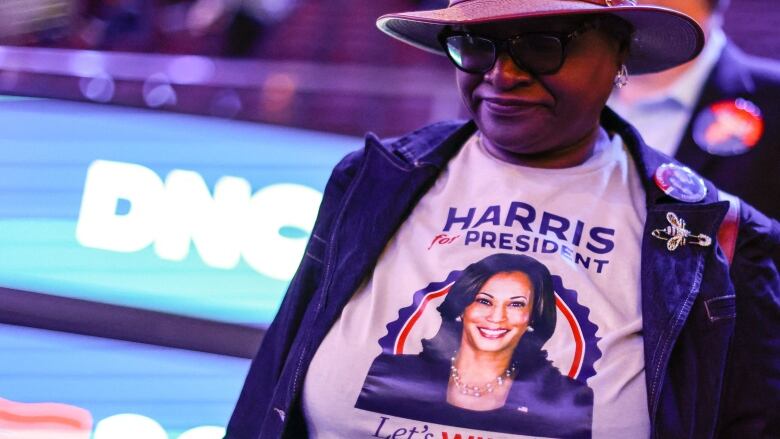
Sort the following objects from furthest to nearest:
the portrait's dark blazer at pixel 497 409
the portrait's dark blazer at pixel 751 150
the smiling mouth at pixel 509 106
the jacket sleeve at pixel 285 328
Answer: the portrait's dark blazer at pixel 751 150, the jacket sleeve at pixel 285 328, the smiling mouth at pixel 509 106, the portrait's dark blazer at pixel 497 409

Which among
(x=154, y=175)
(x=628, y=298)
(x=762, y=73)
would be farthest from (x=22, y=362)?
(x=762, y=73)

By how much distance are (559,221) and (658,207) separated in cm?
18

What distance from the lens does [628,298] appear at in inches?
69.4

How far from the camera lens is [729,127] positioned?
2.64 metres

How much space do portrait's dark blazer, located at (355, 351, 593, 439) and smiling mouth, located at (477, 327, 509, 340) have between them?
0.06 meters

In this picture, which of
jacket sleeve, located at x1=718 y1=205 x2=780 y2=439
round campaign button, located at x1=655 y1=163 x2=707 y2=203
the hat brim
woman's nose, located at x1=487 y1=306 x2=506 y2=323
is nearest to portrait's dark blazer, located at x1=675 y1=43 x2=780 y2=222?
the hat brim

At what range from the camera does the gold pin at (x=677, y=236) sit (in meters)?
1.78

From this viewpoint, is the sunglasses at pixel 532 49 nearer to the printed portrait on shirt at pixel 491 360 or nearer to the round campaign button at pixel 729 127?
the printed portrait on shirt at pixel 491 360

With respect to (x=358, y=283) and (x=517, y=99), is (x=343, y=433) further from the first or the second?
(x=517, y=99)

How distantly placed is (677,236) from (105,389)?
1.79 meters

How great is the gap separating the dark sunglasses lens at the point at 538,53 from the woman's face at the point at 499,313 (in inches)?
14.4

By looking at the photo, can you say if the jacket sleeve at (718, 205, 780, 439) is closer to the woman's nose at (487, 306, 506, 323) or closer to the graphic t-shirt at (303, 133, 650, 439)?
the graphic t-shirt at (303, 133, 650, 439)

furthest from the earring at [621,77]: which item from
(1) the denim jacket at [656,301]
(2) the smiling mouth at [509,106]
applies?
(2) the smiling mouth at [509,106]

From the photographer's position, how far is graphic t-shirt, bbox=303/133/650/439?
1673mm
